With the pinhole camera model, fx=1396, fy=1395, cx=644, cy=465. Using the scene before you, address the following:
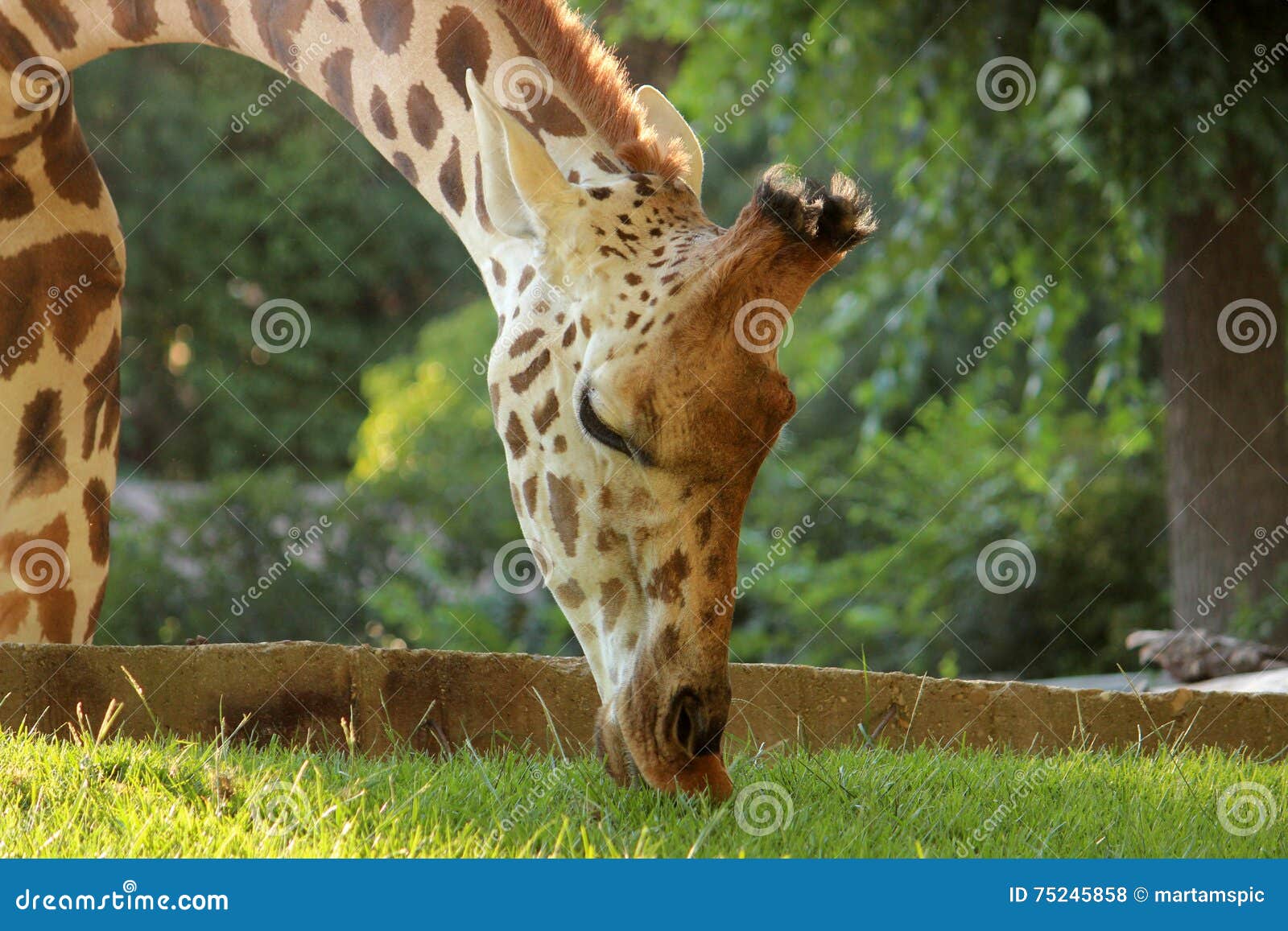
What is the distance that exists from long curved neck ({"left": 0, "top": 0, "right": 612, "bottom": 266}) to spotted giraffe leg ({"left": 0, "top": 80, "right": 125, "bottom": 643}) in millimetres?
683

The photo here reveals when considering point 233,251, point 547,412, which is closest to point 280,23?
point 547,412

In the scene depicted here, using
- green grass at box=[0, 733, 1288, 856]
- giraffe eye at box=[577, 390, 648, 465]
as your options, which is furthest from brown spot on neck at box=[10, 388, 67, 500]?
giraffe eye at box=[577, 390, 648, 465]

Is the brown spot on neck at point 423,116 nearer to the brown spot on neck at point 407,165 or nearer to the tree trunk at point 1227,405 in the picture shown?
the brown spot on neck at point 407,165

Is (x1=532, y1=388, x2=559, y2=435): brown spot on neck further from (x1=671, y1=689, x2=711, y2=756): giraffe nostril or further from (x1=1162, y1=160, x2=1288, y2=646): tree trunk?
(x1=1162, y1=160, x2=1288, y2=646): tree trunk

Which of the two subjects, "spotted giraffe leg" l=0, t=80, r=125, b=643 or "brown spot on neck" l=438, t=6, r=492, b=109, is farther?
"spotted giraffe leg" l=0, t=80, r=125, b=643

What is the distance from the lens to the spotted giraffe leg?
361cm

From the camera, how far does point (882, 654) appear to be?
9.70 m

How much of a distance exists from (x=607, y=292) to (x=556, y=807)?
0.95 meters

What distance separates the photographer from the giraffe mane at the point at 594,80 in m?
2.72

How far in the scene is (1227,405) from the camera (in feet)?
22.0

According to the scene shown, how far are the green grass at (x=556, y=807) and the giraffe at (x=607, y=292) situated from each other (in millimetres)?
170

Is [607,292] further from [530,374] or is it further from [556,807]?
[556,807]

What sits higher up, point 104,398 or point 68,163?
point 68,163

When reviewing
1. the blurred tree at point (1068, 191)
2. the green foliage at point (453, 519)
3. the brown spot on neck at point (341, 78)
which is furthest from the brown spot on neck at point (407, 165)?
the green foliage at point (453, 519)
